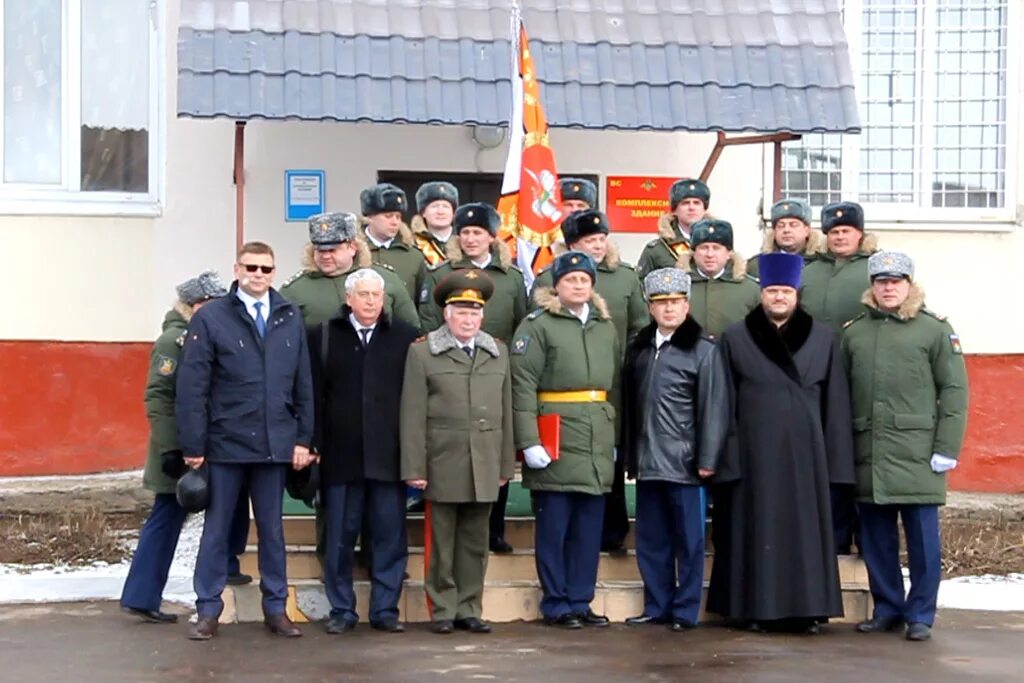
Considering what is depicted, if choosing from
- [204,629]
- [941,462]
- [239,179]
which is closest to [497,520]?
[204,629]

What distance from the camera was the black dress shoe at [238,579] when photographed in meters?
8.62

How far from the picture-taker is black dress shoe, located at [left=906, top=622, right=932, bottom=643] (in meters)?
8.38

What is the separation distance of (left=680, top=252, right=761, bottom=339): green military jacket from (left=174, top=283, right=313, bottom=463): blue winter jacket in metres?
2.31

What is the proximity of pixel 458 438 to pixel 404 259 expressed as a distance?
1.38 meters

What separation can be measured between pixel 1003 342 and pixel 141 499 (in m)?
6.13

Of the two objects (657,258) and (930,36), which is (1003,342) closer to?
(930,36)

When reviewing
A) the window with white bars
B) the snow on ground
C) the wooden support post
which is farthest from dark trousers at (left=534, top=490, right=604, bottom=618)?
the window with white bars

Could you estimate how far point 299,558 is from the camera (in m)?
8.82

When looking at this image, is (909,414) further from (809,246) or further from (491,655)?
(491,655)

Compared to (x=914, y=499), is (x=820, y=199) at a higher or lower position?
higher

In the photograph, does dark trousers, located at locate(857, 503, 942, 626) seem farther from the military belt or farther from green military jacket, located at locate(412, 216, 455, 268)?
green military jacket, located at locate(412, 216, 455, 268)

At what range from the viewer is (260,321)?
8141 millimetres

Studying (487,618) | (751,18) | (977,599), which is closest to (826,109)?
(751,18)

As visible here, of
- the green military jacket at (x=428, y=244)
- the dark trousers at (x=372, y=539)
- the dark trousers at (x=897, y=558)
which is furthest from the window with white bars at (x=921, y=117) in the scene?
the dark trousers at (x=372, y=539)
